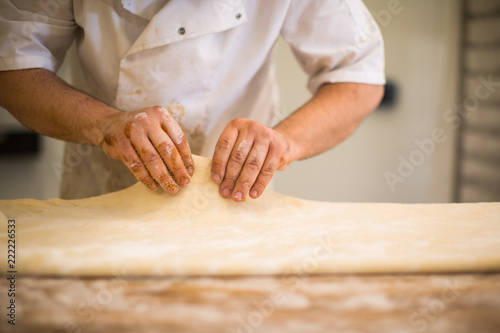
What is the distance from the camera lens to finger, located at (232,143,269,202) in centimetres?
85

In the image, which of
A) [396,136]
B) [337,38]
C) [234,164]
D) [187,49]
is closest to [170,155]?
[234,164]

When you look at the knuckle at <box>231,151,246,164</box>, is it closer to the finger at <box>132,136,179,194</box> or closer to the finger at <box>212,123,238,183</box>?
the finger at <box>212,123,238,183</box>

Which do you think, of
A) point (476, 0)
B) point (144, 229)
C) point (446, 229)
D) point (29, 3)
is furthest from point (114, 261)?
point (476, 0)

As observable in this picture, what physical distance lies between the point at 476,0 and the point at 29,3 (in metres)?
2.49

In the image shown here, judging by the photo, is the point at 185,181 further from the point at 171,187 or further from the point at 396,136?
the point at 396,136

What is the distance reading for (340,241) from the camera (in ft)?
2.38

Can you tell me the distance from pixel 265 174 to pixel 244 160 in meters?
0.06

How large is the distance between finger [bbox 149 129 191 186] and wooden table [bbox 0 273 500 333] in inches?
11.1

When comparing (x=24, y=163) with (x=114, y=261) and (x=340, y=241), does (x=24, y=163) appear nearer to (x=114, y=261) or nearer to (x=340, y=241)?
(x=114, y=261)

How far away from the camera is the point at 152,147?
81cm

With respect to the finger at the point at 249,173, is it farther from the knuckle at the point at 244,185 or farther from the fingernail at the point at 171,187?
the fingernail at the point at 171,187

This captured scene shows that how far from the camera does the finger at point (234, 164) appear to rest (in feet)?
2.79

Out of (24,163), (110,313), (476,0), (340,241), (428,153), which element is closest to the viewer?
(110,313)

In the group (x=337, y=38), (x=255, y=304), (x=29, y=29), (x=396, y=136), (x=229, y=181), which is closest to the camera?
(x=255, y=304)
